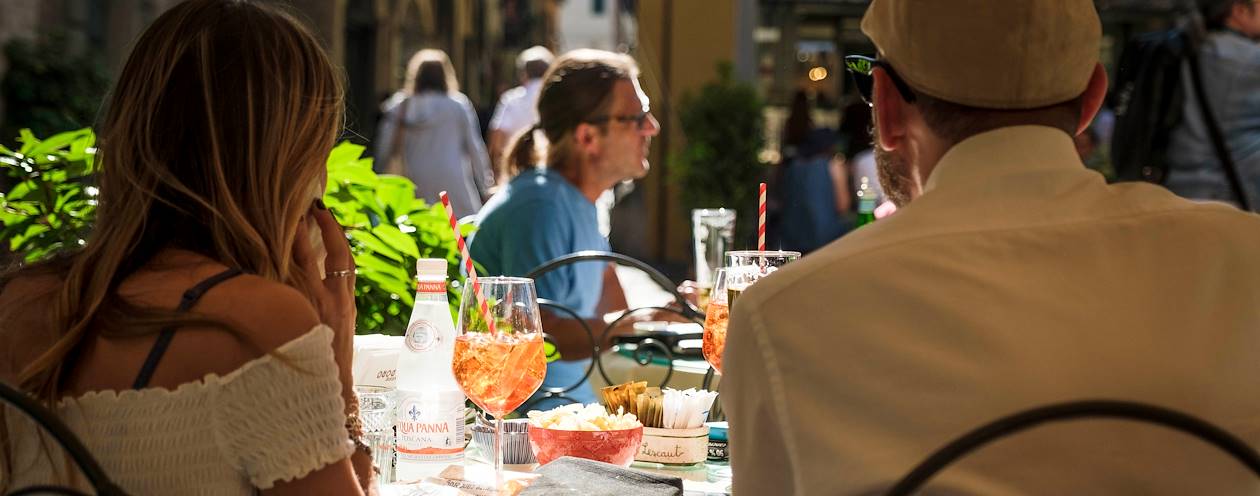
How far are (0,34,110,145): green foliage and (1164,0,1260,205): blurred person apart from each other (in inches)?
274

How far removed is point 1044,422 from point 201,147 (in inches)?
42.5

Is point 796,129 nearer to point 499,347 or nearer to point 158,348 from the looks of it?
point 499,347

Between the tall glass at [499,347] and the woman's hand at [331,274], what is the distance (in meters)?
0.19

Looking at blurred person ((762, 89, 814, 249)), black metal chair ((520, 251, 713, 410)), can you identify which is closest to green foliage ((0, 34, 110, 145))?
blurred person ((762, 89, 814, 249))

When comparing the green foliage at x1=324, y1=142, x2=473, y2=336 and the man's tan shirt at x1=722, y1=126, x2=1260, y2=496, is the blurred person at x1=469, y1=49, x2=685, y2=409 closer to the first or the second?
the green foliage at x1=324, y1=142, x2=473, y2=336

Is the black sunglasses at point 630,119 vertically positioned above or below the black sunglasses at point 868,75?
below

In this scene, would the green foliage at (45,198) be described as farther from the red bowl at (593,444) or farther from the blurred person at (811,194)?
the blurred person at (811,194)

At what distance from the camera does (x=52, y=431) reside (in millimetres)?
1471

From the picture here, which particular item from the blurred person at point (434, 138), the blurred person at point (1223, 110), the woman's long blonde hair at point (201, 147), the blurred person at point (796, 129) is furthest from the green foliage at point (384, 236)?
the blurred person at point (796, 129)

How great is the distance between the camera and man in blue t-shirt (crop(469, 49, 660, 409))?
399cm

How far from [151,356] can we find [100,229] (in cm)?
24

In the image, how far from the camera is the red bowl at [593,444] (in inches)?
82.0

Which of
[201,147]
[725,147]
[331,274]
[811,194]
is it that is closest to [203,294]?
[201,147]

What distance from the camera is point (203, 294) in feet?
5.39
